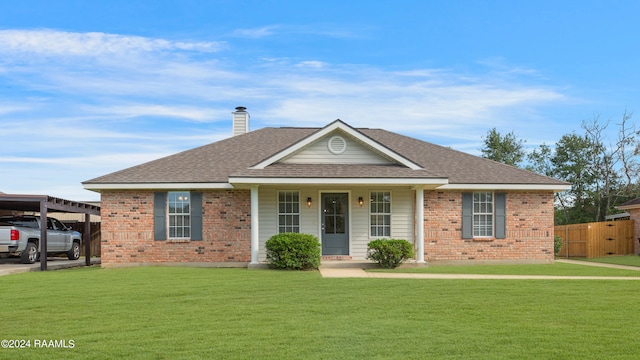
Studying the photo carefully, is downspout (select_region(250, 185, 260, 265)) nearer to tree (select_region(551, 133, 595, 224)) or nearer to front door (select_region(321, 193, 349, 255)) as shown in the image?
front door (select_region(321, 193, 349, 255))

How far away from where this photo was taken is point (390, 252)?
59.4ft

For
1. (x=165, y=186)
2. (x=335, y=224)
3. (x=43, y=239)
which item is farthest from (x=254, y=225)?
(x=43, y=239)

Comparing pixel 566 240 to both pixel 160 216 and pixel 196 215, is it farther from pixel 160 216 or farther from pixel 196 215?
pixel 160 216

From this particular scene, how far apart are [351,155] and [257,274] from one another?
5249 millimetres

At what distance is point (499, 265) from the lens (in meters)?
19.8

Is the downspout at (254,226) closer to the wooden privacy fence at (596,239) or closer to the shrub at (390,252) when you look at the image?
the shrub at (390,252)

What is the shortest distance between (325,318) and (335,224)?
10.6 meters

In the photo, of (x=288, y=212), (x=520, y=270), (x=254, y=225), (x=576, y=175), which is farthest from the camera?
(x=576, y=175)

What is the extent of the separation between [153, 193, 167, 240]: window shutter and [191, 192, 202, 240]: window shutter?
0.83m

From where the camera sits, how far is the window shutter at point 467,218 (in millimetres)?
20266

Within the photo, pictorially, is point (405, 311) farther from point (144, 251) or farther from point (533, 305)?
point (144, 251)

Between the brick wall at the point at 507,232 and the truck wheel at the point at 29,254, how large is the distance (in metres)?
13.1

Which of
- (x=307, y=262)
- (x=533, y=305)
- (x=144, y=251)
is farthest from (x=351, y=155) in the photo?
(x=533, y=305)

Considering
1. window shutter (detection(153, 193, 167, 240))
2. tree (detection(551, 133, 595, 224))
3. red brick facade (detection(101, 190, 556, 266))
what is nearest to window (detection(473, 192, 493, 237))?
red brick facade (detection(101, 190, 556, 266))
